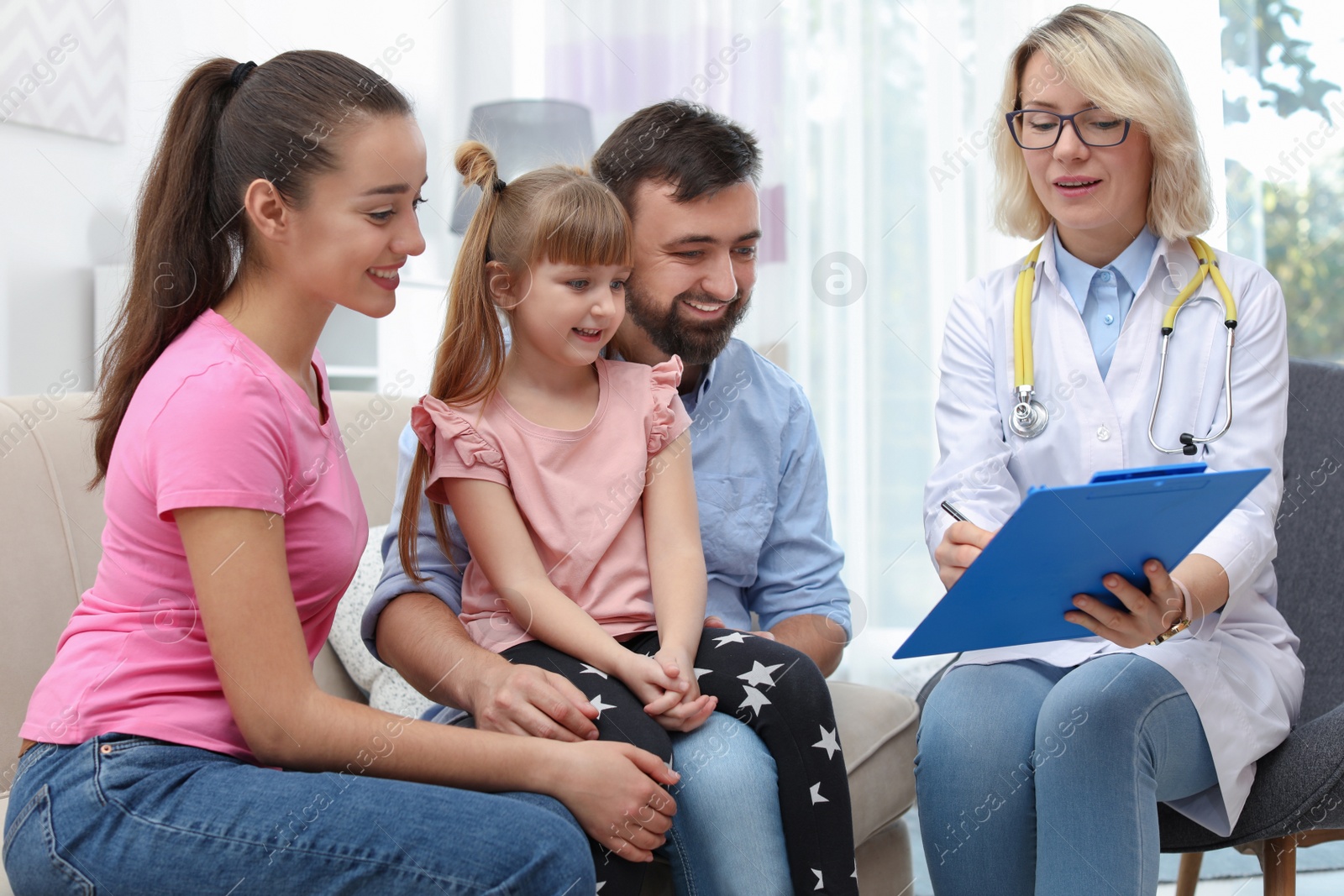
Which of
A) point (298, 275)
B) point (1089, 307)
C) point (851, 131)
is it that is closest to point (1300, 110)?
point (851, 131)

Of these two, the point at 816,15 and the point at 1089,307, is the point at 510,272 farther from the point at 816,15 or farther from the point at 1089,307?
the point at 816,15

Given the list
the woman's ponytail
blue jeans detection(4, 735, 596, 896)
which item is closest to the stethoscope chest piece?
blue jeans detection(4, 735, 596, 896)

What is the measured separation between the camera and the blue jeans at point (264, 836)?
35.3 inches

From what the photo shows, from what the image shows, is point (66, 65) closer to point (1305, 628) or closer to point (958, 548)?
point (958, 548)

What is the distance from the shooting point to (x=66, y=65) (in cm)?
254

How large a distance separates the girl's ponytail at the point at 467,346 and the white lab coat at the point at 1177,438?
594 millimetres

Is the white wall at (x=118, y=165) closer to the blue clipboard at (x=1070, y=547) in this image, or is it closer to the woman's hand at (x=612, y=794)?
the woman's hand at (x=612, y=794)

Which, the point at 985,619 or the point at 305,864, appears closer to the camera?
the point at 305,864

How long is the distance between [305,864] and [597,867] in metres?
0.28

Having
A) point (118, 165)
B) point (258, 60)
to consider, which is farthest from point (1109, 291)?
point (258, 60)

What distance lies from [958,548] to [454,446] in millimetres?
598

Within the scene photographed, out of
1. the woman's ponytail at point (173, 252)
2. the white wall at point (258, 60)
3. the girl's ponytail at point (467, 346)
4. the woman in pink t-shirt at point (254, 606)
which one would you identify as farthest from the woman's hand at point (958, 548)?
the white wall at point (258, 60)

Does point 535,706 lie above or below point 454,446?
below

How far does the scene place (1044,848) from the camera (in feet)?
3.98
